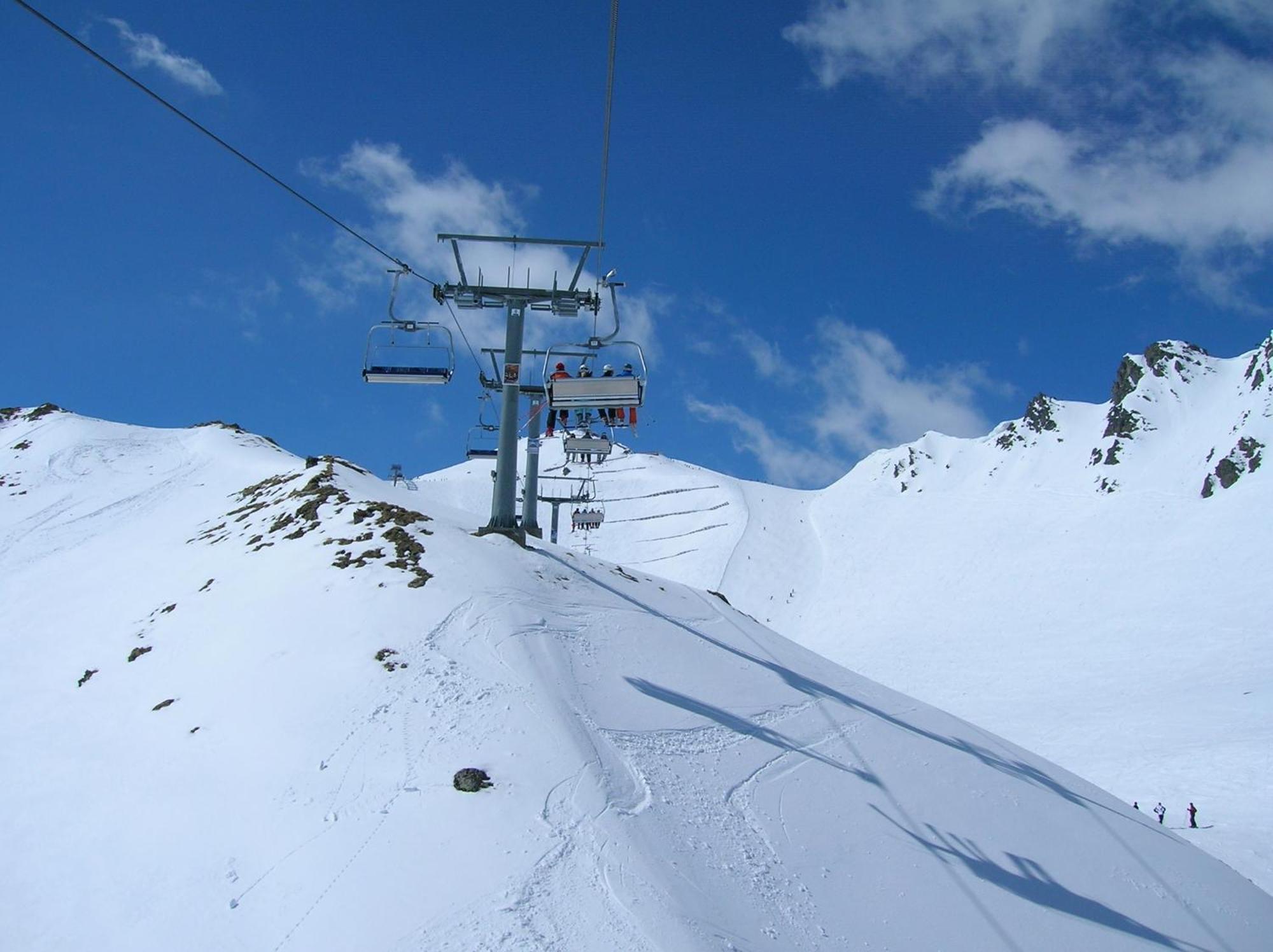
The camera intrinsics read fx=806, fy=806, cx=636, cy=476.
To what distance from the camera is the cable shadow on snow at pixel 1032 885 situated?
877 centimetres

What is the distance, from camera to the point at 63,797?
28.8 feet

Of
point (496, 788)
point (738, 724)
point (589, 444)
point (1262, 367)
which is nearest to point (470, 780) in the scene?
point (496, 788)

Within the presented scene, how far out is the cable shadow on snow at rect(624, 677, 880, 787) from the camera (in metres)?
10.6

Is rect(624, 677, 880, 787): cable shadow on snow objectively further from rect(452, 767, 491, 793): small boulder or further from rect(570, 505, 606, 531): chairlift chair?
rect(570, 505, 606, 531): chairlift chair

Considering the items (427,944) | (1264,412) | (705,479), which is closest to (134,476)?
(427,944)

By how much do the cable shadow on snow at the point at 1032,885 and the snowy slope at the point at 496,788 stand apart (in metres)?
0.05

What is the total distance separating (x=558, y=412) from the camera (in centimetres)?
1669

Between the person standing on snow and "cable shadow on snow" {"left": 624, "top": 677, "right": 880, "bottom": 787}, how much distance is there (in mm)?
5965

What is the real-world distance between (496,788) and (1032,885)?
240 inches

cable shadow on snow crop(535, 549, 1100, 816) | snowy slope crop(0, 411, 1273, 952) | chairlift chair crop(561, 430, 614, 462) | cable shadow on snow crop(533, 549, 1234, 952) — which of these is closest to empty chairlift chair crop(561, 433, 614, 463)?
chairlift chair crop(561, 430, 614, 462)

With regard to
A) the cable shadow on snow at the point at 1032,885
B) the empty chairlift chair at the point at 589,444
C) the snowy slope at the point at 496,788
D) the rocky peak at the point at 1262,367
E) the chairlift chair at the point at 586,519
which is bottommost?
the cable shadow on snow at the point at 1032,885

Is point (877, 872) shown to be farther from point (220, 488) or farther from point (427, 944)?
point (220, 488)

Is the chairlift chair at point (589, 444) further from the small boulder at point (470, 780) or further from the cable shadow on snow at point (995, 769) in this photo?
the small boulder at point (470, 780)

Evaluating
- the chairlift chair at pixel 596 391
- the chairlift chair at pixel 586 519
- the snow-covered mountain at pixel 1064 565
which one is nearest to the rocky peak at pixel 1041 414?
the snow-covered mountain at pixel 1064 565
